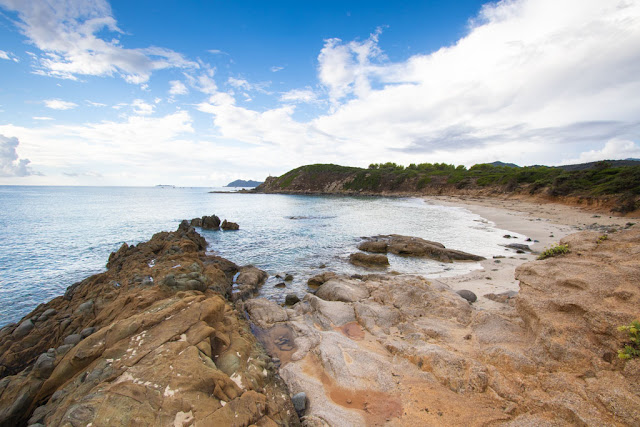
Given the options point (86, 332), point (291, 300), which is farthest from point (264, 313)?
point (86, 332)

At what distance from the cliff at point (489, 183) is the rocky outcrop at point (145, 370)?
46.3 metres

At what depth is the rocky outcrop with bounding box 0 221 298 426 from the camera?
4445 mm

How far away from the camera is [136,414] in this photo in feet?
13.8

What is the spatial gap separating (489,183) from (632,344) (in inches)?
3478

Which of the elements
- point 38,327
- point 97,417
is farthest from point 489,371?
point 38,327

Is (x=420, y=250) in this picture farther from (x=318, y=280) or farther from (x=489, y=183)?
A: (x=489, y=183)

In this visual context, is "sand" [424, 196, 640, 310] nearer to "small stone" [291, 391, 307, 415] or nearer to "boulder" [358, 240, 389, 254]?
"boulder" [358, 240, 389, 254]

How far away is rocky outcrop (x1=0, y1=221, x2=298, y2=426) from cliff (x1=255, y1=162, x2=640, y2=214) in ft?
152

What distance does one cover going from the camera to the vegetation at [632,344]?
4887mm

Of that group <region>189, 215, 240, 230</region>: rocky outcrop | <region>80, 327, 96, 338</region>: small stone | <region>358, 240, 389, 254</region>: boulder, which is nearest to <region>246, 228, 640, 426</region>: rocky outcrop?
<region>80, 327, 96, 338</region>: small stone

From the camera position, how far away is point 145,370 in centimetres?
510

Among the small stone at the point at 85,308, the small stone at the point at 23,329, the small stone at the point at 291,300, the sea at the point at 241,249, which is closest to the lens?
the small stone at the point at 23,329

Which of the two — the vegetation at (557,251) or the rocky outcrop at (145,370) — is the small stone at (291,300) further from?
the vegetation at (557,251)

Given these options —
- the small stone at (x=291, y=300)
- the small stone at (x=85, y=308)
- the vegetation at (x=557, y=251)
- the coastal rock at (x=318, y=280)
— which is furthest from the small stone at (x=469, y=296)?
the small stone at (x=85, y=308)
